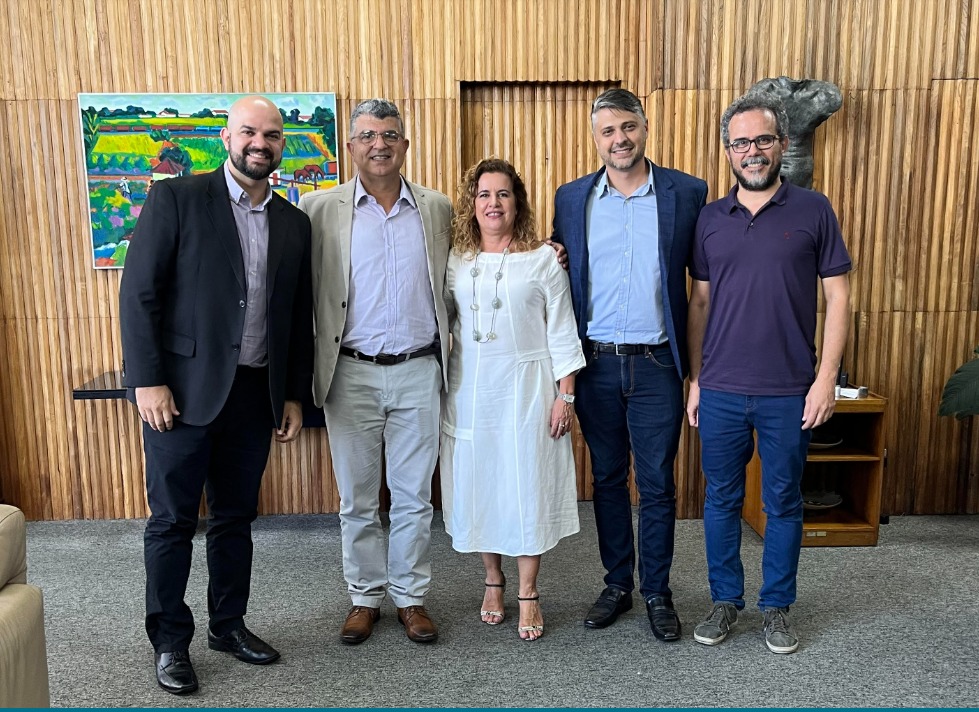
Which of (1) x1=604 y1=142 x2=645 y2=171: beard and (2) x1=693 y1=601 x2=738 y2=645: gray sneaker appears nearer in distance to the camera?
(1) x1=604 y1=142 x2=645 y2=171: beard

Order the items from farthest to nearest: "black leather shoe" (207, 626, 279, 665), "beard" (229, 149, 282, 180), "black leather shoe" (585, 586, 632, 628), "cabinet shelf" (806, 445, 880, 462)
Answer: "cabinet shelf" (806, 445, 880, 462) → "black leather shoe" (585, 586, 632, 628) → "black leather shoe" (207, 626, 279, 665) → "beard" (229, 149, 282, 180)

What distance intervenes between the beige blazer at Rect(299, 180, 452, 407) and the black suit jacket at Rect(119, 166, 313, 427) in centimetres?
A: 24

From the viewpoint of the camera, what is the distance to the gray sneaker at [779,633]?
2.97 m

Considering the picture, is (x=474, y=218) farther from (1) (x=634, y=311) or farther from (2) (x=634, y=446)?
(2) (x=634, y=446)

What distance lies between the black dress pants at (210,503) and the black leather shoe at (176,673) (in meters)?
0.03

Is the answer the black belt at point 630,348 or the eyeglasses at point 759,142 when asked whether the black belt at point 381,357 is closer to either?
the black belt at point 630,348

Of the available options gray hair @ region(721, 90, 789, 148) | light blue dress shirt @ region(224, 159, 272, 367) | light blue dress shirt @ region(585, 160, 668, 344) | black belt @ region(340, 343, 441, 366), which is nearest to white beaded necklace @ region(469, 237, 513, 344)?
black belt @ region(340, 343, 441, 366)

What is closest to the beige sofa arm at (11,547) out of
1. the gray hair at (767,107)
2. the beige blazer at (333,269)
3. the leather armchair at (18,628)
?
the leather armchair at (18,628)

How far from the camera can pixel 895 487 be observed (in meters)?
4.65

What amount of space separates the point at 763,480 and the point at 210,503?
2074 mm

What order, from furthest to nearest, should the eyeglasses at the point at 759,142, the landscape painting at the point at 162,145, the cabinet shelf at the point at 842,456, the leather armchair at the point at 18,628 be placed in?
the landscape painting at the point at 162,145 → the cabinet shelf at the point at 842,456 → the eyeglasses at the point at 759,142 → the leather armchair at the point at 18,628

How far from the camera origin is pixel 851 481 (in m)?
4.37

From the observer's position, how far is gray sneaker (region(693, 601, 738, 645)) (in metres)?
3.03

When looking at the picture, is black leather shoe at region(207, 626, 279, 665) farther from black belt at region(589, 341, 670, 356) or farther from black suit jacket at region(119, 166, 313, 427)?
black belt at region(589, 341, 670, 356)
